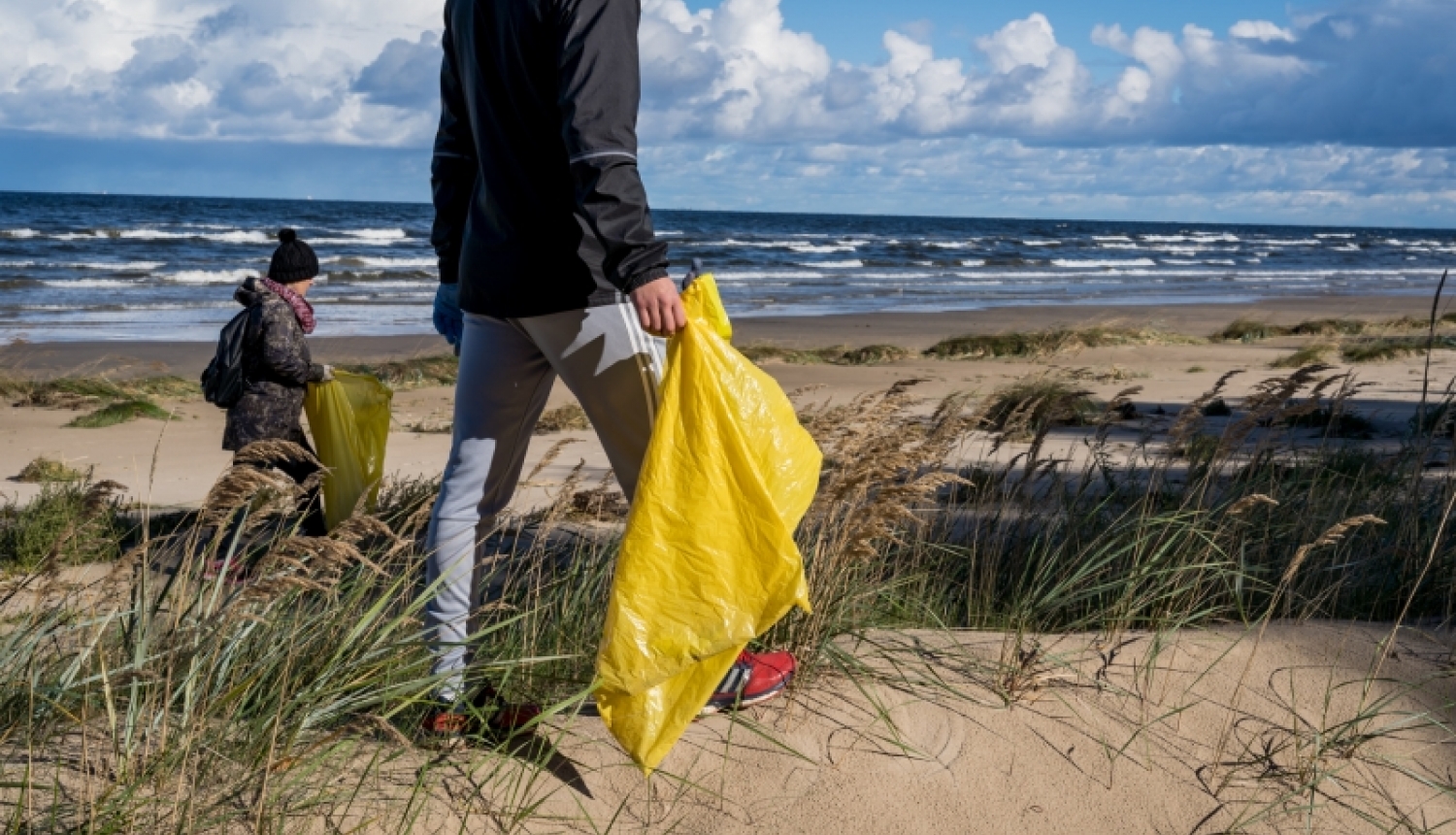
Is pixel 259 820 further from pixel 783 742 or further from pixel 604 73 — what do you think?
pixel 604 73

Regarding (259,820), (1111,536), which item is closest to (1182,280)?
(1111,536)

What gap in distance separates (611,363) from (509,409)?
32 centimetres

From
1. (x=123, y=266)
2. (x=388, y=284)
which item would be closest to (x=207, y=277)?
(x=123, y=266)

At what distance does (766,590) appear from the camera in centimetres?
269

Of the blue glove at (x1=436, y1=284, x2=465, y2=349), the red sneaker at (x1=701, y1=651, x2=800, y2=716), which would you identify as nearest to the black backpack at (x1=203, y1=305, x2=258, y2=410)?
the blue glove at (x1=436, y1=284, x2=465, y2=349)

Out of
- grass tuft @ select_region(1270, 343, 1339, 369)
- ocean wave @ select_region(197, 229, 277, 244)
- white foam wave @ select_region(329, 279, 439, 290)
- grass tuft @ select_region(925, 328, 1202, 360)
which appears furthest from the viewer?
ocean wave @ select_region(197, 229, 277, 244)

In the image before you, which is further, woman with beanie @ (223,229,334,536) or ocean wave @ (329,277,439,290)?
ocean wave @ (329,277,439,290)

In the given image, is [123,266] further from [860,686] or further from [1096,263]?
[1096,263]

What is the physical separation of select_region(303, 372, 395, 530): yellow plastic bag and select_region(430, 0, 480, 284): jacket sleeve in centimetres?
219

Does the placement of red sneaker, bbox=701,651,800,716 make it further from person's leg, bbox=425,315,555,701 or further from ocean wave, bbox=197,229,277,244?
ocean wave, bbox=197,229,277,244

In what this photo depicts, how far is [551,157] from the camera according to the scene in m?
2.79

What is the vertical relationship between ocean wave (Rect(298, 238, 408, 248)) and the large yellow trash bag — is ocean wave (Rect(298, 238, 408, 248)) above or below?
below

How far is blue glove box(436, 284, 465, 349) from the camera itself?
11.3ft

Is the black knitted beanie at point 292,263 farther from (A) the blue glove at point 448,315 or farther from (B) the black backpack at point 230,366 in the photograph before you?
(A) the blue glove at point 448,315
